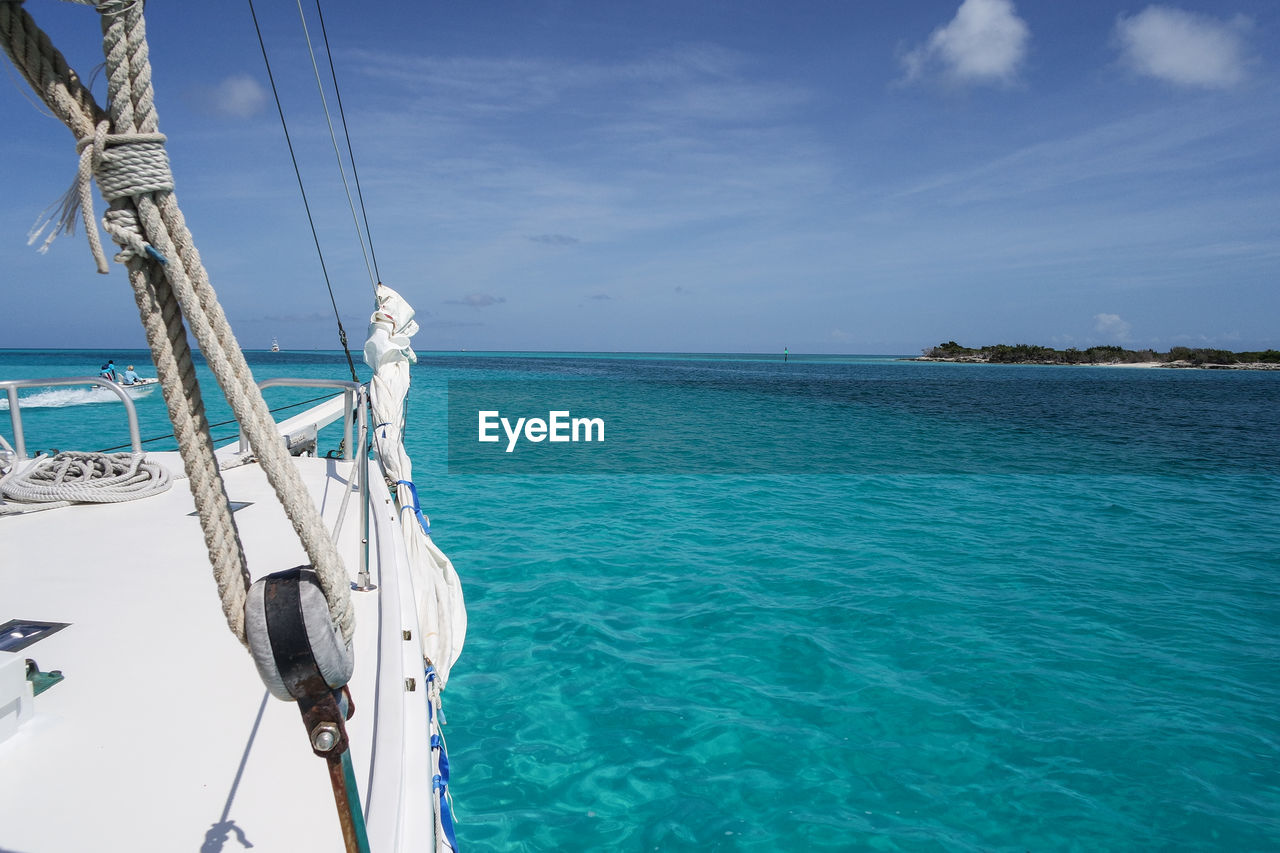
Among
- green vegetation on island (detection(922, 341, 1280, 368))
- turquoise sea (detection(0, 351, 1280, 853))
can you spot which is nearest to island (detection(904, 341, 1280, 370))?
green vegetation on island (detection(922, 341, 1280, 368))

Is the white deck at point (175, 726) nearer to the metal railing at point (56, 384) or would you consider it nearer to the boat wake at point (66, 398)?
the metal railing at point (56, 384)

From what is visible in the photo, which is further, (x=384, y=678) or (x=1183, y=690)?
(x=1183, y=690)

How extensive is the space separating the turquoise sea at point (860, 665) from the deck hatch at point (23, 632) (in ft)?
7.23

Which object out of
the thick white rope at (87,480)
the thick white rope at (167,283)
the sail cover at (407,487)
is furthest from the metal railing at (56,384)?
the thick white rope at (167,283)

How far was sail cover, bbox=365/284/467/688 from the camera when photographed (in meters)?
3.30

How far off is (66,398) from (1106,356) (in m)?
119

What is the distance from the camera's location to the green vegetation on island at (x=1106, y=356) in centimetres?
8650

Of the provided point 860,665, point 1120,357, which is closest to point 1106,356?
point 1120,357

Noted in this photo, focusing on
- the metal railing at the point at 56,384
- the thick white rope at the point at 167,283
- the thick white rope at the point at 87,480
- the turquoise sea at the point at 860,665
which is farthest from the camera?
the metal railing at the point at 56,384

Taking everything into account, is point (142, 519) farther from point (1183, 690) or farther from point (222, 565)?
point (1183, 690)

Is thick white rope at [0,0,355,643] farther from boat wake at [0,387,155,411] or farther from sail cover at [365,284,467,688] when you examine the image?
boat wake at [0,387,155,411]

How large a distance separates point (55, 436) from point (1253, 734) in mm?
23399

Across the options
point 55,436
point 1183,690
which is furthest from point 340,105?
point 55,436

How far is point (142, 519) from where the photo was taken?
4180mm
